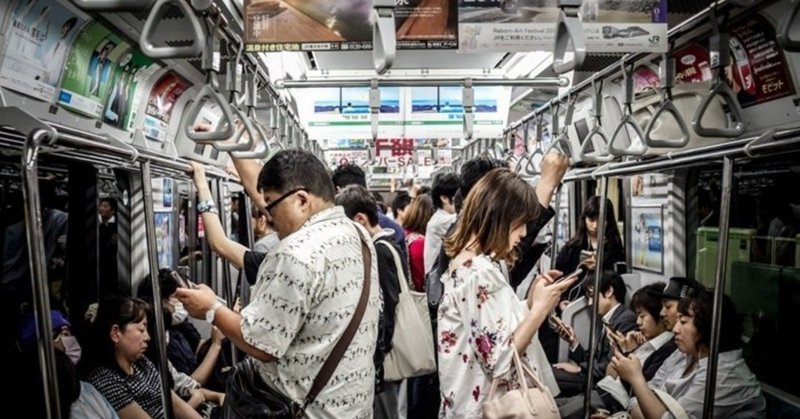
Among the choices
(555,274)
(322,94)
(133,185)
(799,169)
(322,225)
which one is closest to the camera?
(322,225)

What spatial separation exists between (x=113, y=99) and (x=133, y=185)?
647 mm

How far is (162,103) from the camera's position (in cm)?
520

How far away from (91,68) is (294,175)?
Result: 2.28 m

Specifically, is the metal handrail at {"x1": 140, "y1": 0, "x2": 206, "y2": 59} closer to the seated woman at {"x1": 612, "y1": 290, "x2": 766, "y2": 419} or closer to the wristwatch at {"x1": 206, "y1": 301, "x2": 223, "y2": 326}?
the wristwatch at {"x1": 206, "y1": 301, "x2": 223, "y2": 326}

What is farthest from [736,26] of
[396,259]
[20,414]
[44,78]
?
[20,414]

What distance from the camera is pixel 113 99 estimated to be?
14.3 feet

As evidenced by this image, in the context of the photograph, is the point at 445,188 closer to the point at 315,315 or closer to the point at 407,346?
the point at 407,346

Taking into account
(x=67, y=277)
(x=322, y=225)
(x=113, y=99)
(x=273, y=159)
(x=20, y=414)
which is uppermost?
(x=113, y=99)

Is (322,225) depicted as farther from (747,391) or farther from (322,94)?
(322,94)

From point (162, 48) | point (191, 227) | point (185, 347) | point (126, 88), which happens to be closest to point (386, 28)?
point (162, 48)

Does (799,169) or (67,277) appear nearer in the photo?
(799,169)

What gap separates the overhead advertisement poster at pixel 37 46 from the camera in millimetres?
2963

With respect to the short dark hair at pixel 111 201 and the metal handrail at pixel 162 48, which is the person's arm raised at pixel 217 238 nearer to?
the short dark hair at pixel 111 201

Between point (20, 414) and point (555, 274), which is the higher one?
point (555, 274)
